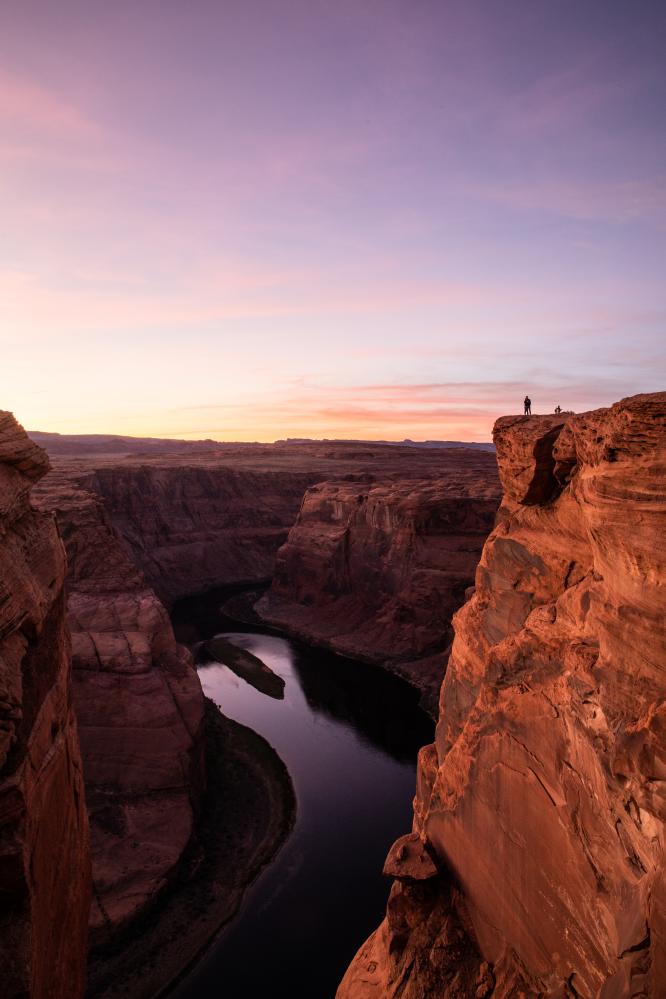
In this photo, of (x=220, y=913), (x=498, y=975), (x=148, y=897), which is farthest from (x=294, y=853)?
(x=498, y=975)

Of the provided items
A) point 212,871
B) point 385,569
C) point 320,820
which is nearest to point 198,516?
point 385,569

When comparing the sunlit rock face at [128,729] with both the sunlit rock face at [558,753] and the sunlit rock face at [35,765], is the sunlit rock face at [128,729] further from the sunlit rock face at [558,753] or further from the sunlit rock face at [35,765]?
the sunlit rock face at [558,753]

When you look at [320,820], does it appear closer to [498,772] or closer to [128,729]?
[128,729]

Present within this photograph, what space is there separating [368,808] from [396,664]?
54.3ft

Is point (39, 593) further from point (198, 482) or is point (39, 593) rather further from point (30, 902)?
point (198, 482)

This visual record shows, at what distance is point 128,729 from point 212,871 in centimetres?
610

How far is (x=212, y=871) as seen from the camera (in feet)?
74.8

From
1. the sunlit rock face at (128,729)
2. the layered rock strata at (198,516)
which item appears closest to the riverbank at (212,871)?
the sunlit rock face at (128,729)

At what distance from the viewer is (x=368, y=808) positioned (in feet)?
90.7

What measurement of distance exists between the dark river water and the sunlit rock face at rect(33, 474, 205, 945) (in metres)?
3.27

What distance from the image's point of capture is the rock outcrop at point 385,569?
44812 millimetres

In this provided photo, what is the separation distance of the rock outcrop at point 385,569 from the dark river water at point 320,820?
121 inches

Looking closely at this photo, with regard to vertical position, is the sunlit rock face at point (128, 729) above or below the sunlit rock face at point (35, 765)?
below

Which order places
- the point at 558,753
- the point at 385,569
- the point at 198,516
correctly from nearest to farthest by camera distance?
the point at 558,753 < the point at 385,569 < the point at 198,516
